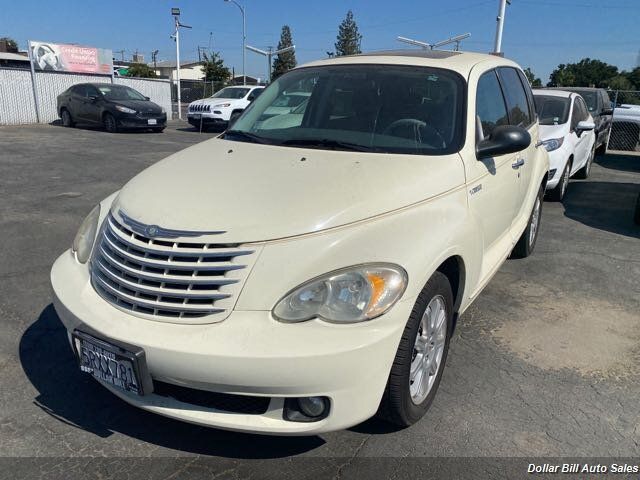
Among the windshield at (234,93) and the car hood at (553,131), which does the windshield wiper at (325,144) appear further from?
the windshield at (234,93)

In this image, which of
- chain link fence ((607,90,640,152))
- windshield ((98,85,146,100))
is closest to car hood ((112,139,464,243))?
chain link fence ((607,90,640,152))

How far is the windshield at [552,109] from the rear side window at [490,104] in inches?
178

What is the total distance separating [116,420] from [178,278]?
38.9 inches

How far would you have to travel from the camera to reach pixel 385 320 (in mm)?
2178

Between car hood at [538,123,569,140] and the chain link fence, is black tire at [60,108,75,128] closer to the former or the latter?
car hood at [538,123,569,140]

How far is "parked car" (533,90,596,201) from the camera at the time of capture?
24.6ft

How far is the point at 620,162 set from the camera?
1297 cm

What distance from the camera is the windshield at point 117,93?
56.9ft

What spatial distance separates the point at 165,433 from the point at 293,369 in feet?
3.28

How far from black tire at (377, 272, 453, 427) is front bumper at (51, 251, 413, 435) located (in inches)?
4.1

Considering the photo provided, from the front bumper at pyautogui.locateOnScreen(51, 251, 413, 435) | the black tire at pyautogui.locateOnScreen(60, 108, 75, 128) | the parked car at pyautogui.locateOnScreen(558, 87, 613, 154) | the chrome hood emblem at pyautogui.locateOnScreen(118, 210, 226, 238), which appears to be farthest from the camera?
the black tire at pyautogui.locateOnScreen(60, 108, 75, 128)

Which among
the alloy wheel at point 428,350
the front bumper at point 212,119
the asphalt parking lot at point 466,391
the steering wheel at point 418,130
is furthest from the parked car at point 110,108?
the alloy wheel at point 428,350

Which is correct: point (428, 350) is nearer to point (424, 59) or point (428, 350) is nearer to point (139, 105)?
point (424, 59)

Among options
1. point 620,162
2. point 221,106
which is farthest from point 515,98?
point 221,106
